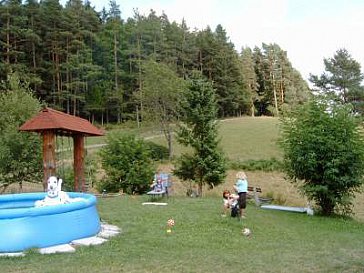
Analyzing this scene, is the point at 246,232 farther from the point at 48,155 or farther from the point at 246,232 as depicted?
the point at 48,155

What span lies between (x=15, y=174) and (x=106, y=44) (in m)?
42.6

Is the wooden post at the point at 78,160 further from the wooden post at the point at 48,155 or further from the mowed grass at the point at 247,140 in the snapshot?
the mowed grass at the point at 247,140

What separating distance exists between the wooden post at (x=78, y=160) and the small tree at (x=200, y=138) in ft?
19.6

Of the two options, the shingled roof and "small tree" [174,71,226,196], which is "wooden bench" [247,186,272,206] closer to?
"small tree" [174,71,226,196]

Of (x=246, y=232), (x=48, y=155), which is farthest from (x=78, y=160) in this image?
(x=246, y=232)

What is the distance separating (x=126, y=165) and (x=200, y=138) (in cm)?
369

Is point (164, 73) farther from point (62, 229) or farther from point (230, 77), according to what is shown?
point (62, 229)

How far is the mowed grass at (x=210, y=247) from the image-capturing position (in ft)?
21.5

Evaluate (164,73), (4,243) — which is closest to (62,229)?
(4,243)

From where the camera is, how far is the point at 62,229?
8.09 metres

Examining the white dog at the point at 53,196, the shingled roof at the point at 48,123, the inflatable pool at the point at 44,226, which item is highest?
the shingled roof at the point at 48,123

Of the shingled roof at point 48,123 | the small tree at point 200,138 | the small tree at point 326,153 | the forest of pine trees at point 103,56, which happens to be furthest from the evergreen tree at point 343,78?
the shingled roof at point 48,123

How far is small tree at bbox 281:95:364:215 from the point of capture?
13516 millimetres

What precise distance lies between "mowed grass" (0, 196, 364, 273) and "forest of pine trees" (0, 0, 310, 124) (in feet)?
101
